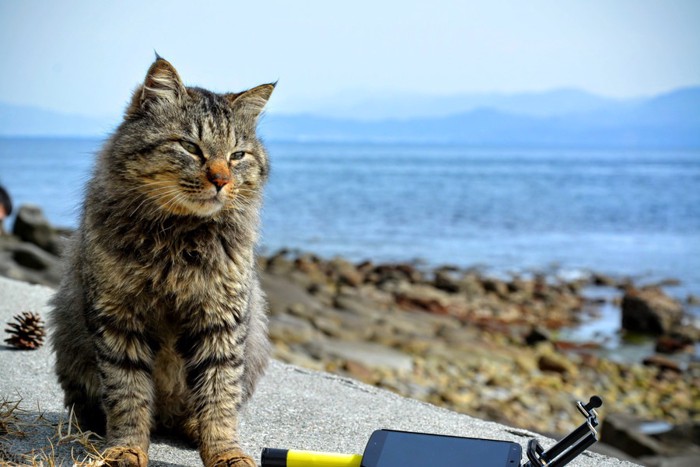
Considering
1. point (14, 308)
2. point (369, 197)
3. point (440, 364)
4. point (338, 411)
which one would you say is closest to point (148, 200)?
point (338, 411)

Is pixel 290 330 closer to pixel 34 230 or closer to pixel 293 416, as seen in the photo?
pixel 34 230

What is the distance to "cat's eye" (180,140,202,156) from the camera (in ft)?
10.4

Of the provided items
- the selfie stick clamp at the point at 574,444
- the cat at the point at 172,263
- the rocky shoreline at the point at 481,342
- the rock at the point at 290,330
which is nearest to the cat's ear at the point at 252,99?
the cat at the point at 172,263

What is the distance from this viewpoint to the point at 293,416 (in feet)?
13.6

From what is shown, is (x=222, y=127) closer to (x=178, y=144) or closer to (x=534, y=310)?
(x=178, y=144)

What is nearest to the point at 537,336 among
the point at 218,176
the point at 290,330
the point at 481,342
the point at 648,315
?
the point at 481,342

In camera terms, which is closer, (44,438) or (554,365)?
(44,438)

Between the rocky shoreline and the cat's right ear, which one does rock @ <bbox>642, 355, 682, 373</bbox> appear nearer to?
the rocky shoreline

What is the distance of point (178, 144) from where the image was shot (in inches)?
124

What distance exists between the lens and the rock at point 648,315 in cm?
1305

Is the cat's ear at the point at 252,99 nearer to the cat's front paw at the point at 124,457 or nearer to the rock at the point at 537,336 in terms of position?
the cat's front paw at the point at 124,457

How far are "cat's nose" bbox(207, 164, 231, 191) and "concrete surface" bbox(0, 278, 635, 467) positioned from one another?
1.23 metres

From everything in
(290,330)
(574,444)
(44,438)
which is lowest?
(290,330)

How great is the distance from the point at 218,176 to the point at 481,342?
29.0ft
